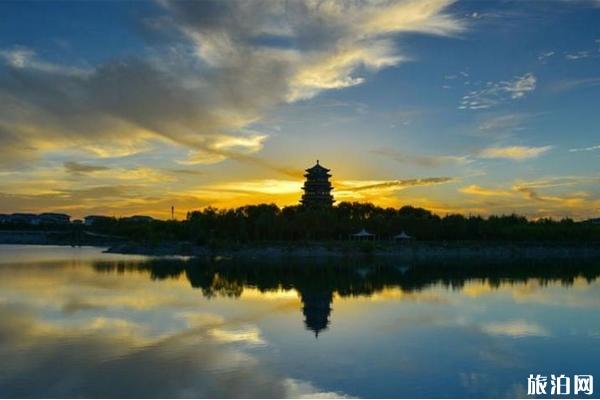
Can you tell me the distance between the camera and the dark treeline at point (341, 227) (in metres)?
50.7

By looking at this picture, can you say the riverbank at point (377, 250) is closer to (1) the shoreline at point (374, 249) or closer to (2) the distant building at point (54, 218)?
(1) the shoreline at point (374, 249)

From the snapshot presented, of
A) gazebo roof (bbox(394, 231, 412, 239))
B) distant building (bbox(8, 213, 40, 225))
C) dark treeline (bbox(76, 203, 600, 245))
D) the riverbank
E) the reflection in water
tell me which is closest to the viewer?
the reflection in water

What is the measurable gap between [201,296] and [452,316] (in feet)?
30.4

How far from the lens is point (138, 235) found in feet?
228

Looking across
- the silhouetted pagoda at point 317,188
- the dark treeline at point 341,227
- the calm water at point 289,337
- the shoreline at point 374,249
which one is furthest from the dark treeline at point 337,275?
the silhouetted pagoda at point 317,188

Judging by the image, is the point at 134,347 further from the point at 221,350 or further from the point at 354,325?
the point at 354,325

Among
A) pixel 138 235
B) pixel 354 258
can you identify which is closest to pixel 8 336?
pixel 354 258

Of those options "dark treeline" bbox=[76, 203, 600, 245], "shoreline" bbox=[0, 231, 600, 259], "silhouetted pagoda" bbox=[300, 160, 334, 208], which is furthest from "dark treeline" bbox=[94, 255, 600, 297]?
"silhouetted pagoda" bbox=[300, 160, 334, 208]

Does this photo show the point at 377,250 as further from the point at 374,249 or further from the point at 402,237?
the point at 402,237

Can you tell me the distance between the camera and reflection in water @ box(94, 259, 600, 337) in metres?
23.5

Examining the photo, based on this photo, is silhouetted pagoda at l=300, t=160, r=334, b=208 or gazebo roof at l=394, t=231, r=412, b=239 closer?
gazebo roof at l=394, t=231, r=412, b=239

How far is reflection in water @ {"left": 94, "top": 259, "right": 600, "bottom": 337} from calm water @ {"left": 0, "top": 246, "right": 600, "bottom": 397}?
0.23 meters

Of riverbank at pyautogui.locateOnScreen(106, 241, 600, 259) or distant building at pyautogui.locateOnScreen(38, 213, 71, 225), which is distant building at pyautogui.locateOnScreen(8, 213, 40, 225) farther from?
riverbank at pyautogui.locateOnScreen(106, 241, 600, 259)

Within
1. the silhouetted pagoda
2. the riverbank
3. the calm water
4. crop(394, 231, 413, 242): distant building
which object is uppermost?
the silhouetted pagoda
